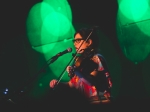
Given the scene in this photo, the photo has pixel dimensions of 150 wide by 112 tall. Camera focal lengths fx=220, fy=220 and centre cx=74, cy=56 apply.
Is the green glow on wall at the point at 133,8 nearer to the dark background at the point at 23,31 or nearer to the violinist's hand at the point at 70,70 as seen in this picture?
the dark background at the point at 23,31

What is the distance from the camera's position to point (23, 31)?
4.90 m

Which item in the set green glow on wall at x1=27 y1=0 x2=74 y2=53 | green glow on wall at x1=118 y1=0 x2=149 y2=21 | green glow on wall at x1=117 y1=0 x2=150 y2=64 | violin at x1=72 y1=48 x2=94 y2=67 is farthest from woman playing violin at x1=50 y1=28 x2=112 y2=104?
green glow on wall at x1=27 y1=0 x2=74 y2=53

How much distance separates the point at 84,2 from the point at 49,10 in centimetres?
98

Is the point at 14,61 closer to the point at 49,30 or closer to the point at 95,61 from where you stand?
the point at 49,30

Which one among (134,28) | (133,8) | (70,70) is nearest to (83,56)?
(70,70)

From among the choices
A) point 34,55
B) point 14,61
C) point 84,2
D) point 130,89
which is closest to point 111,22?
point 84,2

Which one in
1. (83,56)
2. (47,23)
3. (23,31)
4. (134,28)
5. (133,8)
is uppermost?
(47,23)

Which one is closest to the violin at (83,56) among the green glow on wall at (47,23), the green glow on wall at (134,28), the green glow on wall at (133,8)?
the green glow on wall at (134,28)

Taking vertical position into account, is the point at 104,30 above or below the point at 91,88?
above

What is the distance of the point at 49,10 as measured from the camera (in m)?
5.08

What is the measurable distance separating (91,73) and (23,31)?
9.22 feet

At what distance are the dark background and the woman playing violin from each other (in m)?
1.61

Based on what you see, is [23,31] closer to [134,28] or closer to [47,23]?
[47,23]

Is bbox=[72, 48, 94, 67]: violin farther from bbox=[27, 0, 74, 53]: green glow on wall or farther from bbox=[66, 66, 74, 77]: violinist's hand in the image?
bbox=[27, 0, 74, 53]: green glow on wall
